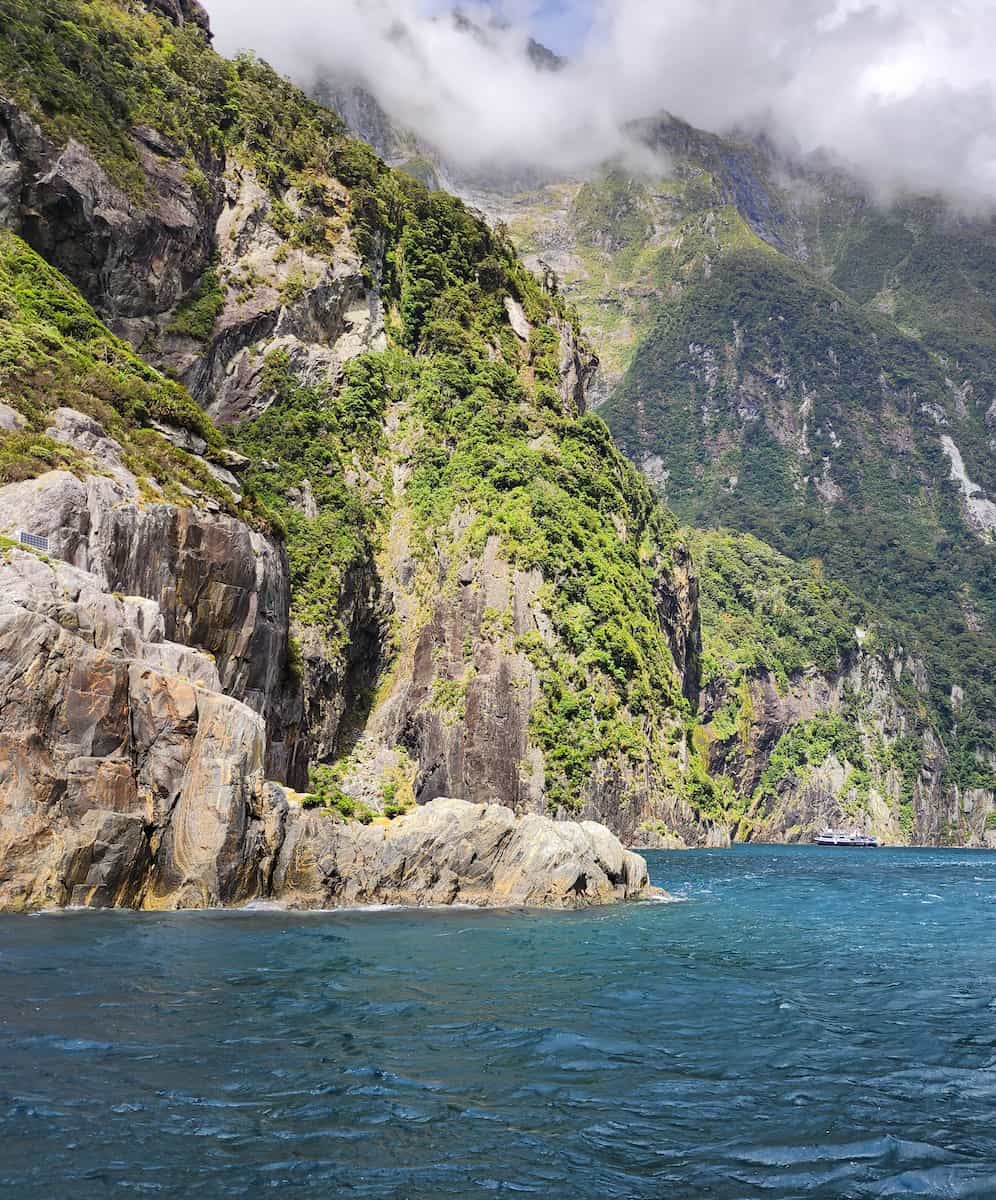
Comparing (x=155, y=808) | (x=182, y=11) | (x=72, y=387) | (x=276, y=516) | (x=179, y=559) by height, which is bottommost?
(x=155, y=808)

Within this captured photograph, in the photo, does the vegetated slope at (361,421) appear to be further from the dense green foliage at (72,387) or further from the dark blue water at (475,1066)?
the dark blue water at (475,1066)

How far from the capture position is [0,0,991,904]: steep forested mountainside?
108 ft

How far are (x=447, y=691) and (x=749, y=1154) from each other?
256 feet

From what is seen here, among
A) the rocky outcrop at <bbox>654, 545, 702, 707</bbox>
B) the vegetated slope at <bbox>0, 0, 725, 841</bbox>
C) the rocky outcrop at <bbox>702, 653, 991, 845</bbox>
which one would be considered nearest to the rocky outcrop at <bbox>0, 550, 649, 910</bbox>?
the vegetated slope at <bbox>0, 0, 725, 841</bbox>

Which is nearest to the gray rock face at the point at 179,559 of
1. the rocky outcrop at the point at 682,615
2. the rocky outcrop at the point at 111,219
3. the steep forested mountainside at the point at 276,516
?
the steep forested mountainside at the point at 276,516

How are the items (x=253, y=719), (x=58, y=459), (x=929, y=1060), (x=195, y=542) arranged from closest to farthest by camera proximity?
(x=929, y=1060), (x=253, y=719), (x=58, y=459), (x=195, y=542)

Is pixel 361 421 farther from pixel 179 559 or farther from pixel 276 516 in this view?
pixel 179 559

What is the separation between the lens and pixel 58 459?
44.0 meters

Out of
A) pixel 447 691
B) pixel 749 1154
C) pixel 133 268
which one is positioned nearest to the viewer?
pixel 749 1154

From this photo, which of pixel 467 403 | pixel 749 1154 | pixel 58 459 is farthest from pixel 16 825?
pixel 467 403

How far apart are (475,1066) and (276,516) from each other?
56.1m

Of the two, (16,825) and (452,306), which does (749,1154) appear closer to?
(16,825)

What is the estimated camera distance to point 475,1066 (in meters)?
15.3

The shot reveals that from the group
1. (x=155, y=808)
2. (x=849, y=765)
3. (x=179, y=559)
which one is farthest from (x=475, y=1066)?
(x=849, y=765)
